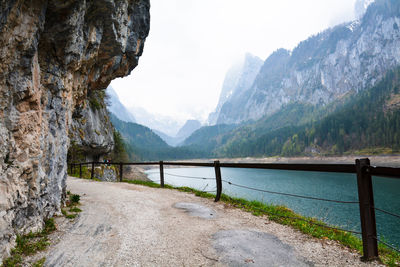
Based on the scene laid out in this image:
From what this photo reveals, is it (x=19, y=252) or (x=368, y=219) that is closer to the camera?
(x=368, y=219)

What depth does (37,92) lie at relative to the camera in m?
5.12

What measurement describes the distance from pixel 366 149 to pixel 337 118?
4921 cm

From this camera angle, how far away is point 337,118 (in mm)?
140750

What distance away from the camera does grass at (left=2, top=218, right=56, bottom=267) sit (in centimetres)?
342

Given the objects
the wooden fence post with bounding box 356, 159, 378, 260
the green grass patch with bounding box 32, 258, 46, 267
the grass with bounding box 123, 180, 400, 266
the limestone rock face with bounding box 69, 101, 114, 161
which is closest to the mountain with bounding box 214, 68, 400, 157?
the limestone rock face with bounding box 69, 101, 114, 161

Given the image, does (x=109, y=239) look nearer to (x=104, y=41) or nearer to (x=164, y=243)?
(x=164, y=243)

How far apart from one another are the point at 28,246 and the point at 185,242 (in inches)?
110

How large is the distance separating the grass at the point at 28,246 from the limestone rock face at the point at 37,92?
14 centimetres

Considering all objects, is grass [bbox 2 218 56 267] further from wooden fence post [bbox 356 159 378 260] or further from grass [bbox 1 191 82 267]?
wooden fence post [bbox 356 159 378 260]

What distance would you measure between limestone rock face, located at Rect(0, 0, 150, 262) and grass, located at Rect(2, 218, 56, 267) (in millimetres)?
137

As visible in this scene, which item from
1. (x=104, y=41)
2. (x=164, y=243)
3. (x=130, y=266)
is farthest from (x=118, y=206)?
(x=104, y=41)

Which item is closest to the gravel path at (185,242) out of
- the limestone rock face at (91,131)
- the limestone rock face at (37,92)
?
→ the limestone rock face at (37,92)

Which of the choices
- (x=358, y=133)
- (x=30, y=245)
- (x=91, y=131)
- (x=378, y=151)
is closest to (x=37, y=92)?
(x=30, y=245)

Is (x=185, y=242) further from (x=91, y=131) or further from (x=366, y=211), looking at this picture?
(x=91, y=131)
